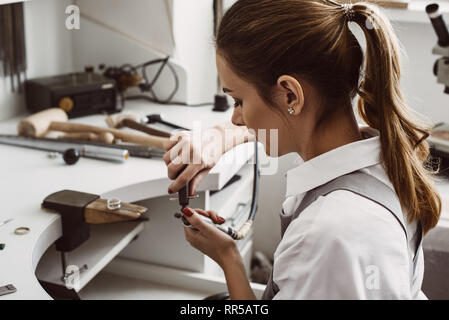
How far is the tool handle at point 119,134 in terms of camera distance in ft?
5.14

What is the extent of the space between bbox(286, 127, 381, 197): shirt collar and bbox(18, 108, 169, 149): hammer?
0.73 metres

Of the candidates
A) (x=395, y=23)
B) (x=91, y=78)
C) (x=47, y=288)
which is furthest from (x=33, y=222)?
(x=395, y=23)

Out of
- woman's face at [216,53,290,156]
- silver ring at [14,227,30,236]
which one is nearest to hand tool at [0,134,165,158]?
silver ring at [14,227,30,236]

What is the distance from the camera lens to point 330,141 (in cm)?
91

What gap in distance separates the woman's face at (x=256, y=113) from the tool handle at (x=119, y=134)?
620mm

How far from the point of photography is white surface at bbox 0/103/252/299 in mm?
943

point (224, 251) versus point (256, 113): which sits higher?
point (256, 113)

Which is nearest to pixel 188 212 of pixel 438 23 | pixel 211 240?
pixel 211 240

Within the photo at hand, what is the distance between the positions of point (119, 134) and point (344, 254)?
105 centimetres

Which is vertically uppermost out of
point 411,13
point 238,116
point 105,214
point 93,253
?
point 411,13

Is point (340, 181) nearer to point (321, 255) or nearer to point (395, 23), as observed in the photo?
point (321, 255)

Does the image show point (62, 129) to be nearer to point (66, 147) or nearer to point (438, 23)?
point (66, 147)

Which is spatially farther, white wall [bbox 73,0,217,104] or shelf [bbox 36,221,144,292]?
white wall [bbox 73,0,217,104]

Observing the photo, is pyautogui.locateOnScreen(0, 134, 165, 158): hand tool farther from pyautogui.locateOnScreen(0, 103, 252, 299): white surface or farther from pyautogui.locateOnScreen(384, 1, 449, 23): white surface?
pyautogui.locateOnScreen(384, 1, 449, 23): white surface
